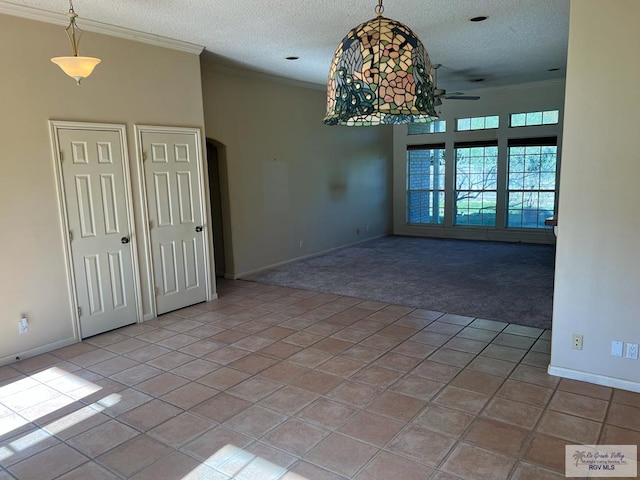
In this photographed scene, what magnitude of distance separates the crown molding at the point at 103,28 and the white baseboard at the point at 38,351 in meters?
2.82

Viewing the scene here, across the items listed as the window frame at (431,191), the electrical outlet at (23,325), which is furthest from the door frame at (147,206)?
the window frame at (431,191)

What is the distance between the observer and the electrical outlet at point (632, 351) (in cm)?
297

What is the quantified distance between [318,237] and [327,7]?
4.62m

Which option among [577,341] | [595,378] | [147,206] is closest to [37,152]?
[147,206]

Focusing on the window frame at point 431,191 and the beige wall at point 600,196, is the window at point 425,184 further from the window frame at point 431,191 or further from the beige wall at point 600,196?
the beige wall at point 600,196

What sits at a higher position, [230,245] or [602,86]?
[602,86]

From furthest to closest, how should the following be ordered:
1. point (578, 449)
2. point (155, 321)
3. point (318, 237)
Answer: point (318, 237)
point (155, 321)
point (578, 449)

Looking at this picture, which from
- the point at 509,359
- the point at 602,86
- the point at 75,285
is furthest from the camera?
the point at 75,285

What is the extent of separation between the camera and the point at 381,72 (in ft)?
4.75

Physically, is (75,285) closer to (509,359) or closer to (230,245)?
(230,245)

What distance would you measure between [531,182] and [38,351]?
8.33m

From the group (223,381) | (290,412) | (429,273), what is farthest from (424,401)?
(429,273)

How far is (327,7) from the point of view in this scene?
3.84 metres

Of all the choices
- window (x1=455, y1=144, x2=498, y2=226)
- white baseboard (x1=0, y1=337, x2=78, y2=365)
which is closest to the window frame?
window (x1=455, y1=144, x2=498, y2=226)
